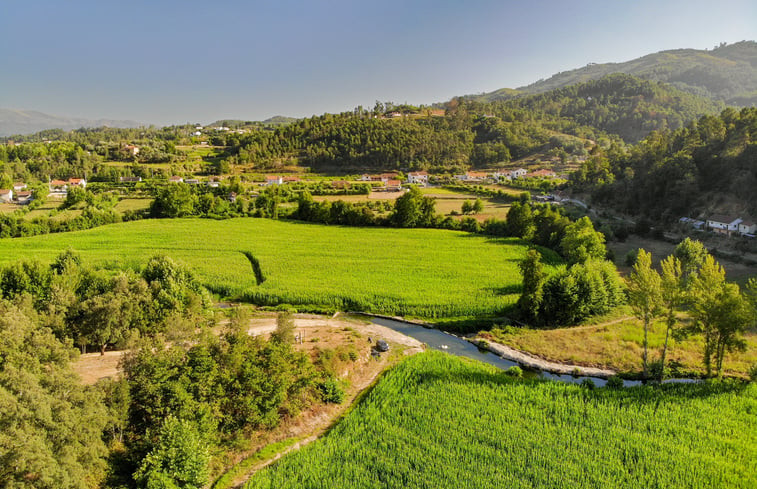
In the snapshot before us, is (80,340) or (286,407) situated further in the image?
(80,340)

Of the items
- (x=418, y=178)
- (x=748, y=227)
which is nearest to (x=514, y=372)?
(x=748, y=227)

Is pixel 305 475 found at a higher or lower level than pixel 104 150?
lower

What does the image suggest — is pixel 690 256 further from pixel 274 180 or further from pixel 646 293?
pixel 274 180

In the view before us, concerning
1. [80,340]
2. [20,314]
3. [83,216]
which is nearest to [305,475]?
[20,314]

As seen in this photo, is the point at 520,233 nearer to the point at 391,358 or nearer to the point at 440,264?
the point at 440,264

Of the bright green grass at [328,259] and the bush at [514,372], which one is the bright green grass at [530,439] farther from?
the bright green grass at [328,259]

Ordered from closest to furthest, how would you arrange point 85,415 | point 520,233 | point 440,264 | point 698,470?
1. point 85,415
2. point 698,470
3. point 440,264
4. point 520,233

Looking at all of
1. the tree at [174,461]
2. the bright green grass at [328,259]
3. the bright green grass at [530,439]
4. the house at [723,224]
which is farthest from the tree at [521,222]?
the tree at [174,461]
